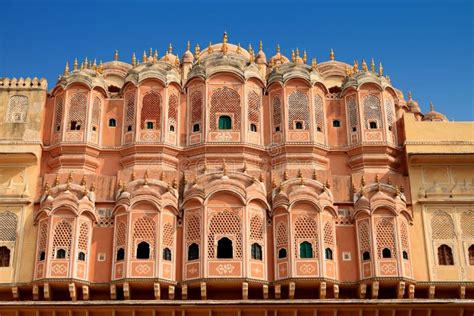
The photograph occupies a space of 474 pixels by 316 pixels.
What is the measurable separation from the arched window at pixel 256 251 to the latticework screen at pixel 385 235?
295 cm

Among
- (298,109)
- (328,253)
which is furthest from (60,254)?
(298,109)

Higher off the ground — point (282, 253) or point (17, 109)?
point (17, 109)

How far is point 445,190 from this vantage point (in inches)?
818

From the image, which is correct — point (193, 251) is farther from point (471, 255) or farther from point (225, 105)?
point (471, 255)

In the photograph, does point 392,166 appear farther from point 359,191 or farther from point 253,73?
point 253,73

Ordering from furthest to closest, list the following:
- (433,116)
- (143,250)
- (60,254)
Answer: (433,116)
(143,250)
(60,254)

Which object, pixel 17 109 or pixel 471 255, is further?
pixel 17 109

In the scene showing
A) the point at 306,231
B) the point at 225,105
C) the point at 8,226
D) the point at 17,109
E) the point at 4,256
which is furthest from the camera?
the point at 17,109

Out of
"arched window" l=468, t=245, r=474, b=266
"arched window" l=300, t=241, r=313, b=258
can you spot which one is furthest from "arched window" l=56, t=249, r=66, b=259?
"arched window" l=468, t=245, r=474, b=266

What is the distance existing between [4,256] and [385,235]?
963 cm

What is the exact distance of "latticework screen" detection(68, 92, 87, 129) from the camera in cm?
2164

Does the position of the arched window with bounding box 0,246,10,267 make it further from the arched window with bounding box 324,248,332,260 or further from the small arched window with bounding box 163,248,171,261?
the arched window with bounding box 324,248,332,260

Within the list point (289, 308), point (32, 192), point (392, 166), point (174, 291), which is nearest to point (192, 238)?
point (174, 291)

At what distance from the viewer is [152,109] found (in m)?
21.8
